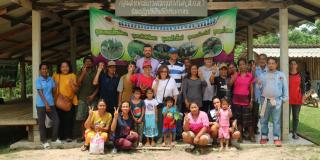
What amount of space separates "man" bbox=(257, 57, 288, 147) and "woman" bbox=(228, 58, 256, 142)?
0.88ft

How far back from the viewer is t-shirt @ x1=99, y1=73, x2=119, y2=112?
7.85 metres

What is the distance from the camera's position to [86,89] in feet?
26.0

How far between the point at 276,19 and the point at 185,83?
4.48 meters

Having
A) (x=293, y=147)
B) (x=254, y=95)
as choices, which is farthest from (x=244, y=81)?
(x=293, y=147)

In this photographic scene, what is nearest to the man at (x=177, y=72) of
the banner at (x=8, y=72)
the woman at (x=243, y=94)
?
the woman at (x=243, y=94)

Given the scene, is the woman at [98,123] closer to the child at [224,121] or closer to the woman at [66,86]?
the woman at [66,86]

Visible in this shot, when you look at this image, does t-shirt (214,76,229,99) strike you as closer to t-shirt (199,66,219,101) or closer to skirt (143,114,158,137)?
t-shirt (199,66,219,101)

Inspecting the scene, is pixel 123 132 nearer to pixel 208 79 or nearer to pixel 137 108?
pixel 137 108

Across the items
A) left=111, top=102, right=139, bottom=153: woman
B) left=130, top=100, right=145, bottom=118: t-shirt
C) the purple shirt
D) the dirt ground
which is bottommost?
the dirt ground

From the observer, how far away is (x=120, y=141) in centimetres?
733

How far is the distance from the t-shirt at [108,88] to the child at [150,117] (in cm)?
71

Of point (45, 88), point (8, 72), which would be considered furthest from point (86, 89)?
point (8, 72)

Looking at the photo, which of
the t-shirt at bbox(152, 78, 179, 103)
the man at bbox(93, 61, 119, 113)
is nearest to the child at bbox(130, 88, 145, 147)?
the t-shirt at bbox(152, 78, 179, 103)

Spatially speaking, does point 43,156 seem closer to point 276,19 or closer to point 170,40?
point 170,40
